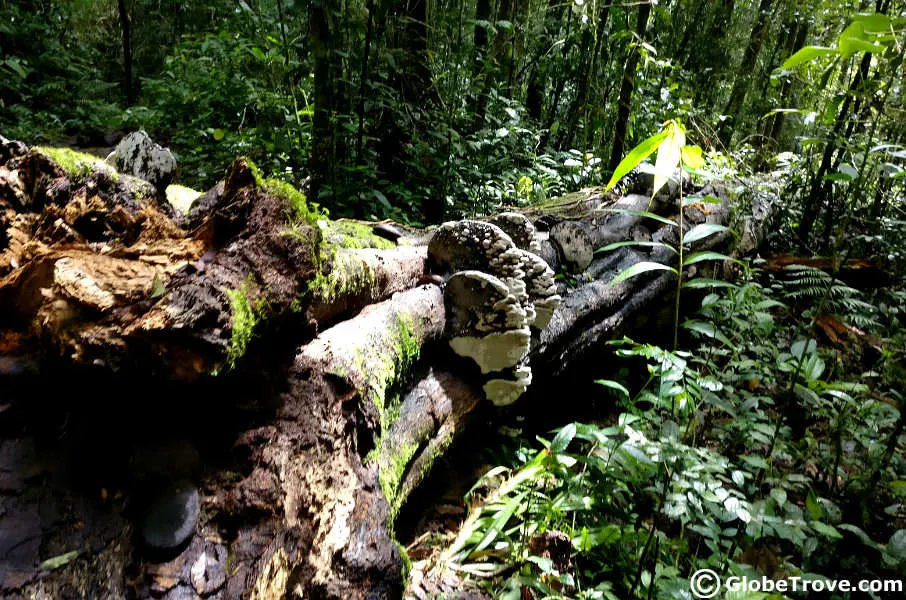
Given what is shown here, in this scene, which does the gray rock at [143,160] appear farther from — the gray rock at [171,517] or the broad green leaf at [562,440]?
the broad green leaf at [562,440]

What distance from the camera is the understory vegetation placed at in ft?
7.29

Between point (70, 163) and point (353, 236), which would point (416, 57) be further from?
point (70, 163)

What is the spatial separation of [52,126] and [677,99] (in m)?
9.62

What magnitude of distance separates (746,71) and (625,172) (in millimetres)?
12097

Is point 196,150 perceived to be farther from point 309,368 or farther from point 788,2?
point 788,2

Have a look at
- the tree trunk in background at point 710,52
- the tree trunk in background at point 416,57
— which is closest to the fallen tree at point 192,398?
the tree trunk in background at point 416,57

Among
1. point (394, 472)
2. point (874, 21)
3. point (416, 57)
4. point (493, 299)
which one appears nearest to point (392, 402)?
point (394, 472)

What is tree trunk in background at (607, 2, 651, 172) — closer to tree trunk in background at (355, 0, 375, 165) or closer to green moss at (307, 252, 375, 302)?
tree trunk in background at (355, 0, 375, 165)

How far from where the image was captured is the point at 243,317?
1559 mm

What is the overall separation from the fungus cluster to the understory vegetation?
43cm

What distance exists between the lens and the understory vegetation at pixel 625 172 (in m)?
2.22

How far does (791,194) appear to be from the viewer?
5914 millimetres

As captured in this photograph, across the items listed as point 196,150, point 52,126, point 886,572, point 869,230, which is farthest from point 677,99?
point 52,126

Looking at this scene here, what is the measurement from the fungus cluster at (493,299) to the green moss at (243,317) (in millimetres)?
1178
